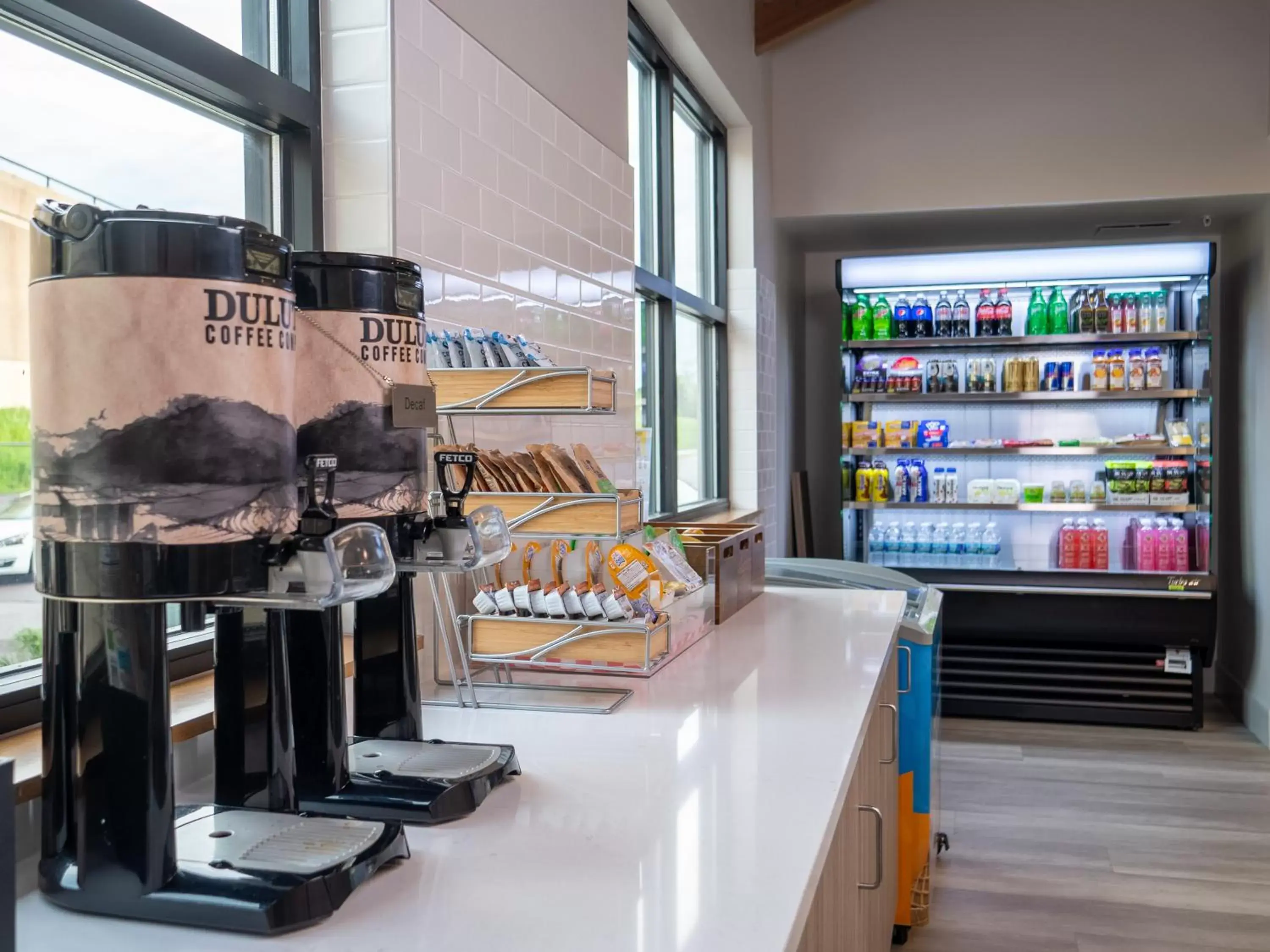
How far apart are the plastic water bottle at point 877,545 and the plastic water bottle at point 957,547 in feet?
1.07

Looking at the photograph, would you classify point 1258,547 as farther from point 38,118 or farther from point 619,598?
point 38,118

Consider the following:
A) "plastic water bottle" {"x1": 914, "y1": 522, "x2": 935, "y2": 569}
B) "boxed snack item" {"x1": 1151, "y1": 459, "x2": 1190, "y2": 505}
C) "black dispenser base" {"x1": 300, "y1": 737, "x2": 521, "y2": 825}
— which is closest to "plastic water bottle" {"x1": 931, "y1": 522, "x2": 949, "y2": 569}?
"plastic water bottle" {"x1": 914, "y1": 522, "x2": 935, "y2": 569}

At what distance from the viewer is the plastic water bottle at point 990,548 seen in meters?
5.79

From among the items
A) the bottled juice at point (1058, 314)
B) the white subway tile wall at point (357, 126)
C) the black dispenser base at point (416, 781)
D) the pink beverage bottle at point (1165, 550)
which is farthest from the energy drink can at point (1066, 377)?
the black dispenser base at point (416, 781)

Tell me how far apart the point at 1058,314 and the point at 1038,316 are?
96mm

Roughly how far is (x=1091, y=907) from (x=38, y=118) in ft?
10.7

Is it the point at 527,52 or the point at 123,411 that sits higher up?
the point at 527,52

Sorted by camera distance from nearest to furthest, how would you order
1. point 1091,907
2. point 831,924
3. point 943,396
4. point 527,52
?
point 831,924, point 527,52, point 1091,907, point 943,396

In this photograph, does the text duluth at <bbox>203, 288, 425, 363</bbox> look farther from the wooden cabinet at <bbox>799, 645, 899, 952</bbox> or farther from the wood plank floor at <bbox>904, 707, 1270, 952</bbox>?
the wood plank floor at <bbox>904, 707, 1270, 952</bbox>

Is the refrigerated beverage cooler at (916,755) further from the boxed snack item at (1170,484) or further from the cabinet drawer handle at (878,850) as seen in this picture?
the boxed snack item at (1170,484)

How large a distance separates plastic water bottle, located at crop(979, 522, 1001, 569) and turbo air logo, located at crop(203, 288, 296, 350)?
5241 mm

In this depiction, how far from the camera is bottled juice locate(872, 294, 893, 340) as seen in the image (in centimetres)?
580

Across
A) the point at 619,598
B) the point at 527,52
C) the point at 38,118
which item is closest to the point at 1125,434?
the point at 527,52

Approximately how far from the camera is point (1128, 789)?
4367mm
